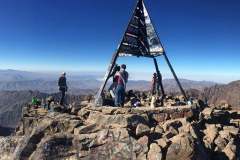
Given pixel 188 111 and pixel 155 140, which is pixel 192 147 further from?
pixel 188 111

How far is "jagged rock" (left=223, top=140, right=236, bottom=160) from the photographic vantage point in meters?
15.6

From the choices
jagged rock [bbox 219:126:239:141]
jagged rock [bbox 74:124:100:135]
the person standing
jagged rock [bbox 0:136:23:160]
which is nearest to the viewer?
jagged rock [bbox 0:136:23:160]

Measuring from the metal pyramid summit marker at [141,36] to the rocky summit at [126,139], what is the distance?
4.87m

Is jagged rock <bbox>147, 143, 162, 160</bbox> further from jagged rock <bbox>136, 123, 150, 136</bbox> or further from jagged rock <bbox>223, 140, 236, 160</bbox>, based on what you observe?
jagged rock <bbox>223, 140, 236, 160</bbox>

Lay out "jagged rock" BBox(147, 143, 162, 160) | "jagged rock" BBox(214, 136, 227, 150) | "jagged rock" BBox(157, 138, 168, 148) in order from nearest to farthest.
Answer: "jagged rock" BBox(147, 143, 162, 160), "jagged rock" BBox(157, 138, 168, 148), "jagged rock" BBox(214, 136, 227, 150)

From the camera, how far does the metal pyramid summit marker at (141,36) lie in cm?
2203

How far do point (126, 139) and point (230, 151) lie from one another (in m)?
5.47

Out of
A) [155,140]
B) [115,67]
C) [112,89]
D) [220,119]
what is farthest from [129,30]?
[155,140]

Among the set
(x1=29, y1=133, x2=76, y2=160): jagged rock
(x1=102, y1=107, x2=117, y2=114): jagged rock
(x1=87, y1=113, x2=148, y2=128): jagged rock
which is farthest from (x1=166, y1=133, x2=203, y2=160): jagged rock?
(x1=102, y1=107, x2=117, y2=114): jagged rock

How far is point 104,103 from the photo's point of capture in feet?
69.1

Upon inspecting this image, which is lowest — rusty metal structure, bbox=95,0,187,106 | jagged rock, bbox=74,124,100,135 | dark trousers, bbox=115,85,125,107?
jagged rock, bbox=74,124,100,135

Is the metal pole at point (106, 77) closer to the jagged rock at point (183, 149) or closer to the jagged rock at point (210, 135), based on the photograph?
the jagged rock at point (210, 135)

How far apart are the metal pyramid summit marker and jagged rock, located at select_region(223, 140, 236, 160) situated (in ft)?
26.0

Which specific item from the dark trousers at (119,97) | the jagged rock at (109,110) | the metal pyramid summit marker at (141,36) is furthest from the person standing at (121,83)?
the metal pyramid summit marker at (141,36)
